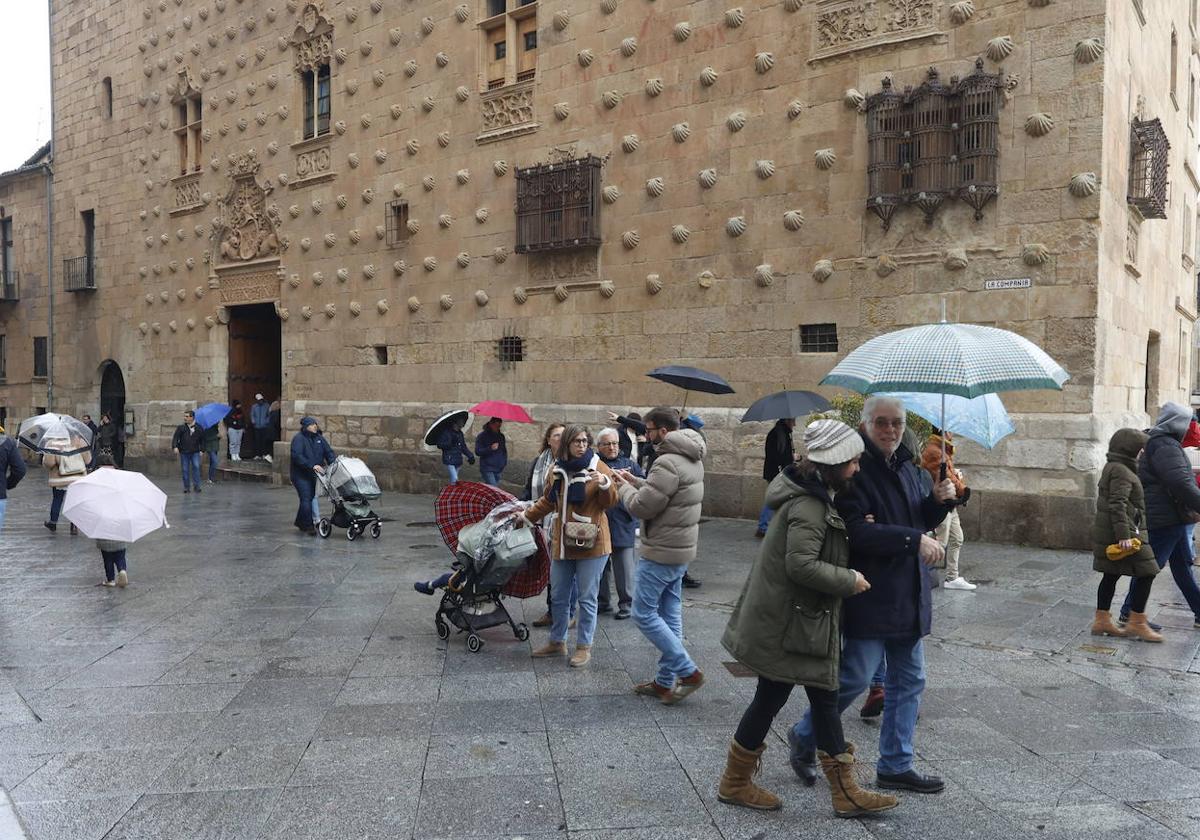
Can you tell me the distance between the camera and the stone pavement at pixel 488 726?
3.95 meters

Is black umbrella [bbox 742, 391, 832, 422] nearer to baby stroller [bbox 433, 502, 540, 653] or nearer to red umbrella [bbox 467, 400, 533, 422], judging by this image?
red umbrella [bbox 467, 400, 533, 422]

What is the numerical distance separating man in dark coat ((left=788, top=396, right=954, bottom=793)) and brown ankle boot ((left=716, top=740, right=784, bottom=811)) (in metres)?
0.40

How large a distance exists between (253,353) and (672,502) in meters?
18.1

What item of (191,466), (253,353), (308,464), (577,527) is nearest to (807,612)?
(577,527)

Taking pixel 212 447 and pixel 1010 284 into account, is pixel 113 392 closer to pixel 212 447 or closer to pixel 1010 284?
pixel 212 447

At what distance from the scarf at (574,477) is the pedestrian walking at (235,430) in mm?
16489

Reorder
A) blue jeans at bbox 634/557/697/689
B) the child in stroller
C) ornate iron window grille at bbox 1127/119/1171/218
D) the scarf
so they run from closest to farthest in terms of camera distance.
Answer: blue jeans at bbox 634/557/697/689, the scarf, the child in stroller, ornate iron window grille at bbox 1127/119/1171/218

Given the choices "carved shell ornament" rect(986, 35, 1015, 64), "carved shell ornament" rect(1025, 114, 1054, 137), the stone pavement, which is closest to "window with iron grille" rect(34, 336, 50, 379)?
the stone pavement

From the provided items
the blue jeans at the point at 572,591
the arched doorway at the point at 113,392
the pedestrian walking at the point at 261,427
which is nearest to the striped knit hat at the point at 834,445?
the blue jeans at the point at 572,591

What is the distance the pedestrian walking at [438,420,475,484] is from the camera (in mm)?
13773

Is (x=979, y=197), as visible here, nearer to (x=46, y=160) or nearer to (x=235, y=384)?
(x=235, y=384)

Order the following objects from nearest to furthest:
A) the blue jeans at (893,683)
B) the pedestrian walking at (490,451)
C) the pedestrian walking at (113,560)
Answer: the blue jeans at (893,683) < the pedestrian walking at (113,560) < the pedestrian walking at (490,451)

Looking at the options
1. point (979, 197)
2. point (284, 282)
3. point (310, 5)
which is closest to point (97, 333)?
point (284, 282)

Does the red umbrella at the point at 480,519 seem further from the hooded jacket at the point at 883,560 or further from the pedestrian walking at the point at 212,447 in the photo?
the pedestrian walking at the point at 212,447
